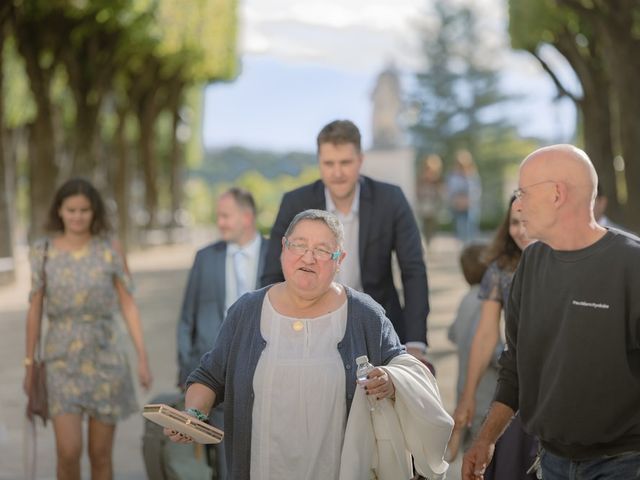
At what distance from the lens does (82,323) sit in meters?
6.90

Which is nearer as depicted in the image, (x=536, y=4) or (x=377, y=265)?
(x=377, y=265)

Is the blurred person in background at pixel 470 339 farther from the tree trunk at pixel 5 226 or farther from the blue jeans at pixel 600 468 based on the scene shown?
the tree trunk at pixel 5 226

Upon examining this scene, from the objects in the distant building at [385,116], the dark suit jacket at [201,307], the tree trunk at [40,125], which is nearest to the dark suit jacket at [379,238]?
the dark suit jacket at [201,307]

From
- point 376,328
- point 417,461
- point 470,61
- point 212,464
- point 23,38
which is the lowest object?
point 212,464

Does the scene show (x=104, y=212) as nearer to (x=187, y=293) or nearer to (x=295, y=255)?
(x=187, y=293)

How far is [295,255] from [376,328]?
39 cm

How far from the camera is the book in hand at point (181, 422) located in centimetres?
400

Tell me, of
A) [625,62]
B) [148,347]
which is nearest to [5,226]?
[148,347]

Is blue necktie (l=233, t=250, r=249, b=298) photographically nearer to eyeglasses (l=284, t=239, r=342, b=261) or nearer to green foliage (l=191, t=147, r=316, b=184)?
eyeglasses (l=284, t=239, r=342, b=261)

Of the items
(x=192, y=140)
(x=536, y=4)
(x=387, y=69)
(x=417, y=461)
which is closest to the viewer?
(x=417, y=461)

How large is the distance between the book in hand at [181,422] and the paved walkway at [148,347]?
3611mm

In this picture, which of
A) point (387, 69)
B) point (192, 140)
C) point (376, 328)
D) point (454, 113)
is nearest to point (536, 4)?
point (387, 69)

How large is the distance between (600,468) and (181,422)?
1.37m

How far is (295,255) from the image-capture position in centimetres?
431
